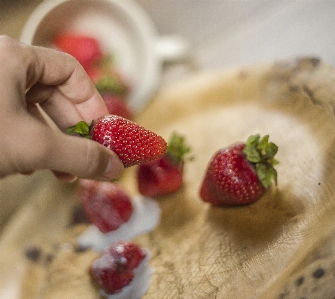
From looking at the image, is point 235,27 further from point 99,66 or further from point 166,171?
point 166,171

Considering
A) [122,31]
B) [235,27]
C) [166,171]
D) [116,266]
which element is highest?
[235,27]

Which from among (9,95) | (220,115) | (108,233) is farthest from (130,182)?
(9,95)

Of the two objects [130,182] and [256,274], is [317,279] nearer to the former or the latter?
[256,274]

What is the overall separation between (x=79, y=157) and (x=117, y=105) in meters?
0.32

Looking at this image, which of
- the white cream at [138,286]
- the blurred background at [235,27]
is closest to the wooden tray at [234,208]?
the white cream at [138,286]

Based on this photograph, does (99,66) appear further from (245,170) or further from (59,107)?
(245,170)

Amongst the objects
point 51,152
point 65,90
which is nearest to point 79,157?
point 51,152

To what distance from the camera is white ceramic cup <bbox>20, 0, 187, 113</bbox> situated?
0.74 metres

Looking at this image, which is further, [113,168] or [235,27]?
[235,27]

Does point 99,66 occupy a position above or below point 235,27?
below

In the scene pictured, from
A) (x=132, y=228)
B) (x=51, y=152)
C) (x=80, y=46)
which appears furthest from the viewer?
(x=80, y=46)

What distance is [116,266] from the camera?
561 mm

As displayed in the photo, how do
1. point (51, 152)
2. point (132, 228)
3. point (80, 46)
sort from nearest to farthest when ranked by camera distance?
point (51, 152) → point (132, 228) → point (80, 46)

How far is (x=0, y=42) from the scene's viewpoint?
394 mm
